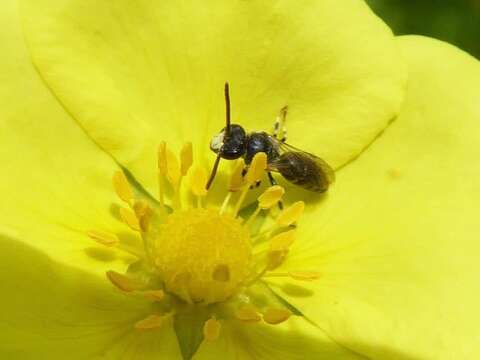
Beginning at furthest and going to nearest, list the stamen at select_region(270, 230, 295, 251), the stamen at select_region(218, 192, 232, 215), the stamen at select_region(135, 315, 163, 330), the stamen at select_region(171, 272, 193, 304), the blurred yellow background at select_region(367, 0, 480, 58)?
1. the blurred yellow background at select_region(367, 0, 480, 58)
2. the stamen at select_region(218, 192, 232, 215)
3. the stamen at select_region(270, 230, 295, 251)
4. the stamen at select_region(171, 272, 193, 304)
5. the stamen at select_region(135, 315, 163, 330)

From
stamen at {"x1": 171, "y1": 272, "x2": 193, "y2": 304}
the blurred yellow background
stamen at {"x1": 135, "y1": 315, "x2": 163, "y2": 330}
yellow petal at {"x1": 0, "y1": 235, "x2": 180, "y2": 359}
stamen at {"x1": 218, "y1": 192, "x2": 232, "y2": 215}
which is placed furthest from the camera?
the blurred yellow background

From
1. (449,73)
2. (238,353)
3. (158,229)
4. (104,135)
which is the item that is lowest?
(238,353)

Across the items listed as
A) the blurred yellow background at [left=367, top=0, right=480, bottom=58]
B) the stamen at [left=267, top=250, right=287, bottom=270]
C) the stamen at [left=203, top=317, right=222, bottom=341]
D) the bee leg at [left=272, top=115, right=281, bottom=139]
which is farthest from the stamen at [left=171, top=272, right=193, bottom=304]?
the blurred yellow background at [left=367, top=0, right=480, bottom=58]

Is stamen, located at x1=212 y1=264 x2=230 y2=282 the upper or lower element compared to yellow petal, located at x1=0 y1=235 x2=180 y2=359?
upper

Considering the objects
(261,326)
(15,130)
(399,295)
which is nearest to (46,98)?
(15,130)

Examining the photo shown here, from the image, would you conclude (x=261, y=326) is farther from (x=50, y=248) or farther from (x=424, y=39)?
(x=424, y=39)

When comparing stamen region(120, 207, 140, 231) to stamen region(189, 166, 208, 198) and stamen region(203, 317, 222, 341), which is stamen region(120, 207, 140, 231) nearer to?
stamen region(189, 166, 208, 198)

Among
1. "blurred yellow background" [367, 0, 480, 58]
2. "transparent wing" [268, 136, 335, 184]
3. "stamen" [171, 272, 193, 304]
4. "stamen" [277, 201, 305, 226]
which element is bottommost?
"stamen" [171, 272, 193, 304]
